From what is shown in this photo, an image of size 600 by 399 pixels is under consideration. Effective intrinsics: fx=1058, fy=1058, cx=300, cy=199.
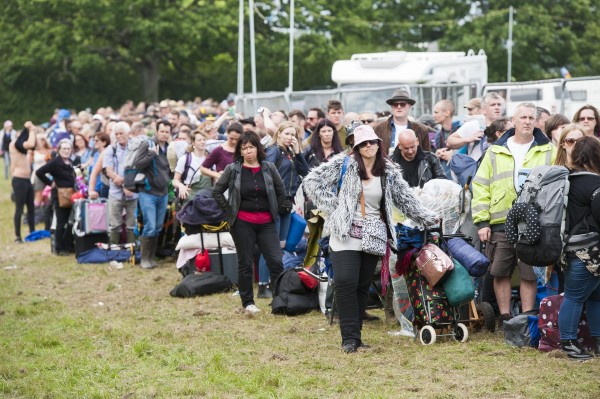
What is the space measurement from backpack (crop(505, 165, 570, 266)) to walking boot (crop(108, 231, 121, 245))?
8.51 meters

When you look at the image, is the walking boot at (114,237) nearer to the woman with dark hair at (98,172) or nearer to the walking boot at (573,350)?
the woman with dark hair at (98,172)

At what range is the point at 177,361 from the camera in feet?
28.1

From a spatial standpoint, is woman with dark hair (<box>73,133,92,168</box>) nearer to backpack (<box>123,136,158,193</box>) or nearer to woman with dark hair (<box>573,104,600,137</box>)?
backpack (<box>123,136,158,193</box>)

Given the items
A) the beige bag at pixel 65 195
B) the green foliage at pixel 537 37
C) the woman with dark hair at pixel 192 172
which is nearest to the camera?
the woman with dark hair at pixel 192 172

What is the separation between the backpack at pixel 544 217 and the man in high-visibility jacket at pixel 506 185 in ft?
3.53

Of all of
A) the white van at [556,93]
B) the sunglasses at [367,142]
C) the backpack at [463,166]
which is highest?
the white van at [556,93]

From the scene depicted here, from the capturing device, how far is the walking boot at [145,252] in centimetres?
1464

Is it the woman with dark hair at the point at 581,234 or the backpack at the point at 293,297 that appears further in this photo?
the backpack at the point at 293,297

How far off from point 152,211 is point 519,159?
650cm

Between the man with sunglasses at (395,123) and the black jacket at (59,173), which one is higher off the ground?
the man with sunglasses at (395,123)

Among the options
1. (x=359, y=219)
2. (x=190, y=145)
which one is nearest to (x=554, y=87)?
(x=190, y=145)

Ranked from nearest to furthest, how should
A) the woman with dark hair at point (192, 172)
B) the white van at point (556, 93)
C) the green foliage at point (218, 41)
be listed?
the white van at point (556, 93) < the woman with dark hair at point (192, 172) < the green foliage at point (218, 41)

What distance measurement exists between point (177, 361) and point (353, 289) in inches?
61.2

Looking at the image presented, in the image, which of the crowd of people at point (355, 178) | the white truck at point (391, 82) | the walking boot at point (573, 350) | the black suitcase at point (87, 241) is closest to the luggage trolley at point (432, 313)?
the crowd of people at point (355, 178)
